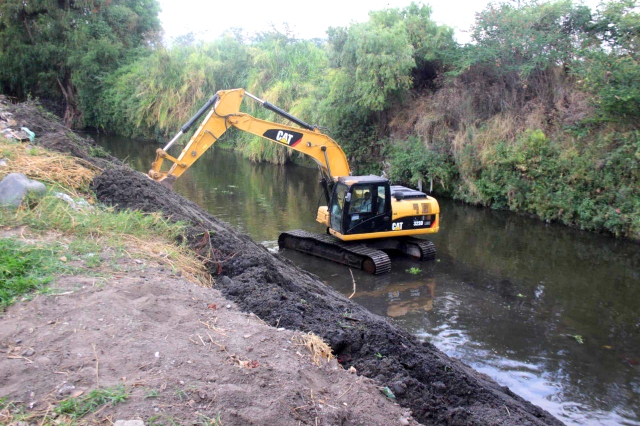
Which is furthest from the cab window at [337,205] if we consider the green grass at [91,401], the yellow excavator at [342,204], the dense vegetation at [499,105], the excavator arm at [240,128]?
the green grass at [91,401]

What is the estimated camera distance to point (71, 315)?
4.43 meters

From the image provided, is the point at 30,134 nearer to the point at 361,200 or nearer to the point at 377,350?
the point at 361,200

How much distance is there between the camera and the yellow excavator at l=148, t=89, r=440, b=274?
460 inches

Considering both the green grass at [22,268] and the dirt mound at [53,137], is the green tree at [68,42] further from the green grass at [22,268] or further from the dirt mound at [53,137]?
the green grass at [22,268]

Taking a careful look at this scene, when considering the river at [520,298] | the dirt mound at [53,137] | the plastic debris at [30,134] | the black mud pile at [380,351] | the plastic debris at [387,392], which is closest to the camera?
the plastic debris at [387,392]

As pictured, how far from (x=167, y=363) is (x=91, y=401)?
65 centimetres

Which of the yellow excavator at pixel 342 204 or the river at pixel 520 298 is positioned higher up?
the yellow excavator at pixel 342 204

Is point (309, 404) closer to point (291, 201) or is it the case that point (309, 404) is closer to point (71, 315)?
point (71, 315)

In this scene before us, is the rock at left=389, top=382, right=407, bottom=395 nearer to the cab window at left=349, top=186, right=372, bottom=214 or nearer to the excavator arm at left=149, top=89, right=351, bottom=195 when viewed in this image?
the cab window at left=349, top=186, right=372, bottom=214

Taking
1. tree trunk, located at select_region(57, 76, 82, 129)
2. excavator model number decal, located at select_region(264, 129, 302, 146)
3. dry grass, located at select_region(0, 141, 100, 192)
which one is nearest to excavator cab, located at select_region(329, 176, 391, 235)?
excavator model number decal, located at select_region(264, 129, 302, 146)

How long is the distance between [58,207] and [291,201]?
12.5 metres

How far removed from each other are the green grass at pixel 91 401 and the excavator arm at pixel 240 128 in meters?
8.55

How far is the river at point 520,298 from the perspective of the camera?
7484 millimetres

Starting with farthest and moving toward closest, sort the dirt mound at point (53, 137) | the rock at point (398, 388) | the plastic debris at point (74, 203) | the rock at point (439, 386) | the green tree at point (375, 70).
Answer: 1. the green tree at point (375, 70)
2. the dirt mound at point (53, 137)
3. the plastic debris at point (74, 203)
4. the rock at point (439, 386)
5. the rock at point (398, 388)
